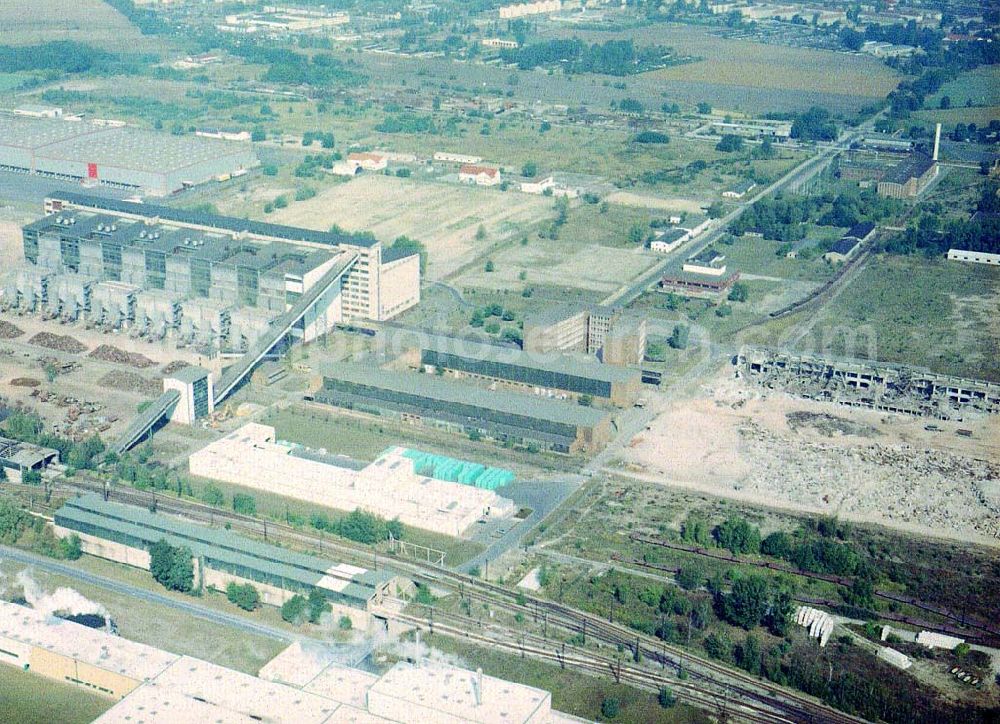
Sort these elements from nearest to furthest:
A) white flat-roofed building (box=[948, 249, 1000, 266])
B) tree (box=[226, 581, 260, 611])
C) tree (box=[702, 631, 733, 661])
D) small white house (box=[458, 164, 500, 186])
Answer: tree (box=[702, 631, 733, 661])
tree (box=[226, 581, 260, 611])
white flat-roofed building (box=[948, 249, 1000, 266])
small white house (box=[458, 164, 500, 186])

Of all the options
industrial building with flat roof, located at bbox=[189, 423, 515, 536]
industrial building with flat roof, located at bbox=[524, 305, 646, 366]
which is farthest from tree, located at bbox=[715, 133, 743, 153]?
industrial building with flat roof, located at bbox=[189, 423, 515, 536]

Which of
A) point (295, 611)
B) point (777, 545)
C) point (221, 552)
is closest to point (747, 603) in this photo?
point (777, 545)

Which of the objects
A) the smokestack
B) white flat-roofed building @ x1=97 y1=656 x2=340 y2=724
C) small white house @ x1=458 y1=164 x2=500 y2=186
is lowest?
white flat-roofed building @ x1=97 y1=656 x2=340 y2=724

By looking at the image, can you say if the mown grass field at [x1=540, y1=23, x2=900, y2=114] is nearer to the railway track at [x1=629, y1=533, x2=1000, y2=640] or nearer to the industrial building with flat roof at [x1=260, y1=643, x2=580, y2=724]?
the railway track at [x1=629, y1=533, x2=1000, y2=640]

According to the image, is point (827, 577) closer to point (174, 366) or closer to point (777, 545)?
point (777, 545)

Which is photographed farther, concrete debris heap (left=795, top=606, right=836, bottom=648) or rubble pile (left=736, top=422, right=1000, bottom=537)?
rubble pile (left=736, top=422, right=1000, bottom=537)

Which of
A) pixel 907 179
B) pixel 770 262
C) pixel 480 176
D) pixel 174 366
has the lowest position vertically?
pixel 174 366

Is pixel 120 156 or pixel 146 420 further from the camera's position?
pixel 120 156

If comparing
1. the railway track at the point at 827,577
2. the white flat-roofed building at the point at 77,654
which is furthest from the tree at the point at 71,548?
the railway track at the point at 827,577

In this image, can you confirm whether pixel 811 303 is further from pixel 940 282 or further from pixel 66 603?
pixel 66 603
